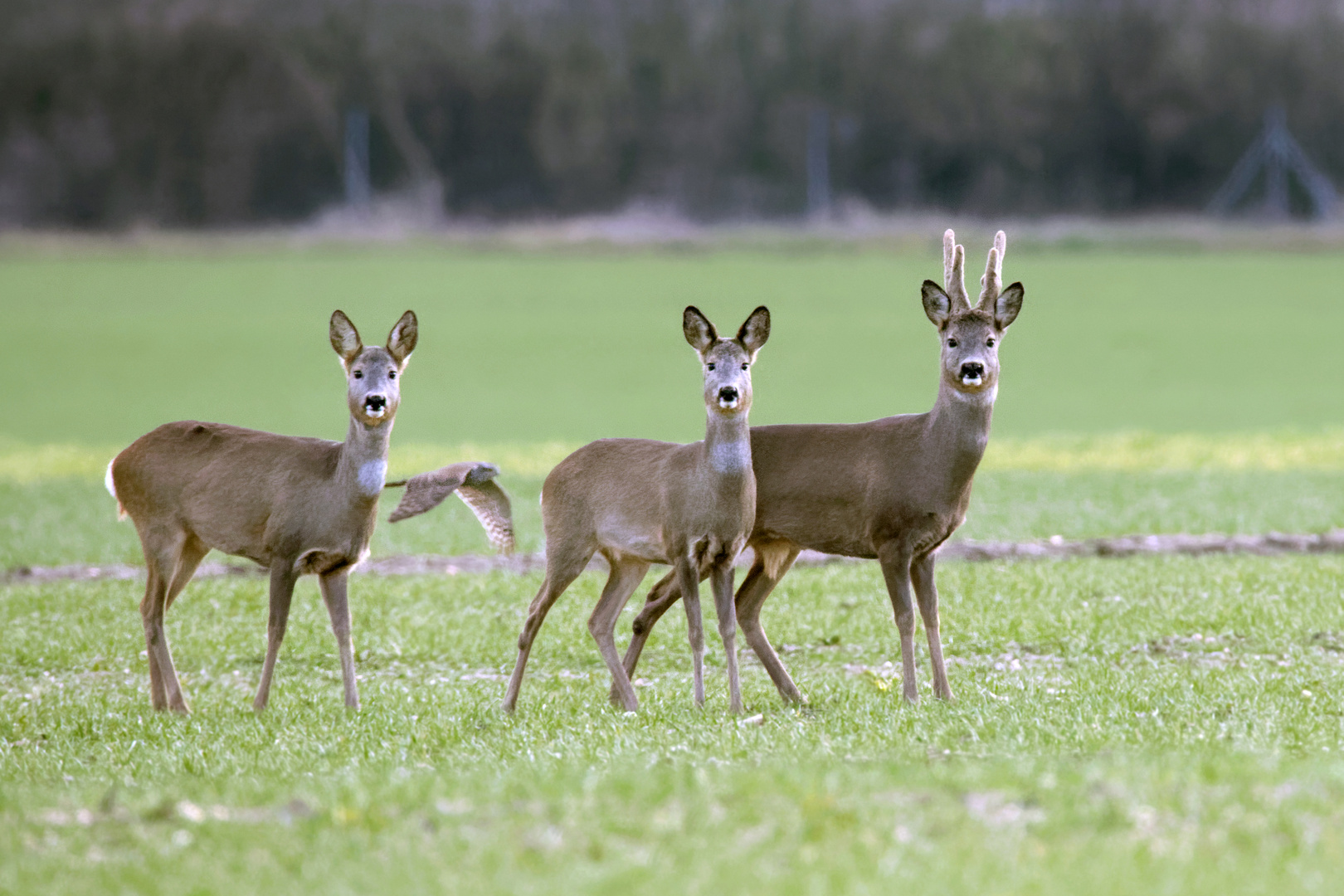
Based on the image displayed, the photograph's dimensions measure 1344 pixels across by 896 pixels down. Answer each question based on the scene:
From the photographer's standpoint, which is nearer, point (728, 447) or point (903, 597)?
point (728, 447)

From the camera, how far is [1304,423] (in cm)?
3466

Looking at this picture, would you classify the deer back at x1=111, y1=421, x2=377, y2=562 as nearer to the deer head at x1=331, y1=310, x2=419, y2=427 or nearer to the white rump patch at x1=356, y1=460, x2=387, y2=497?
the white rump patch at x1=356, y1=460, x2=387, y2=497

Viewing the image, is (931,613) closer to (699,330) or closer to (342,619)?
(699,330)

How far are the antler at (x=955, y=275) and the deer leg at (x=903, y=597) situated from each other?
1.33m

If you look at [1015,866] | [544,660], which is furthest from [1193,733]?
[544,660]

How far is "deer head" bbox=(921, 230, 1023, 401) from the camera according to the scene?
30.7 ft

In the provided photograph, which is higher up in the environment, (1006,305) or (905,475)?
(1006,305)

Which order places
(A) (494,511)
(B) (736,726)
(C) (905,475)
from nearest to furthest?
(B) (736,726) → (C) (905,475) → (A) (494,511)

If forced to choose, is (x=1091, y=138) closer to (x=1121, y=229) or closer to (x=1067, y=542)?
(x=1121, y=229)

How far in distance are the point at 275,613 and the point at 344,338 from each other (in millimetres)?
1548

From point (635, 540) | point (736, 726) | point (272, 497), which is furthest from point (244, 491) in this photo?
point (736, 726)

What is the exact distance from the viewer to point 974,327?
9492mm

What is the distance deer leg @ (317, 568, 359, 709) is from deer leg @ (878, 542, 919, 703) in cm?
294

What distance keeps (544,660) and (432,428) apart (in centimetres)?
2462
